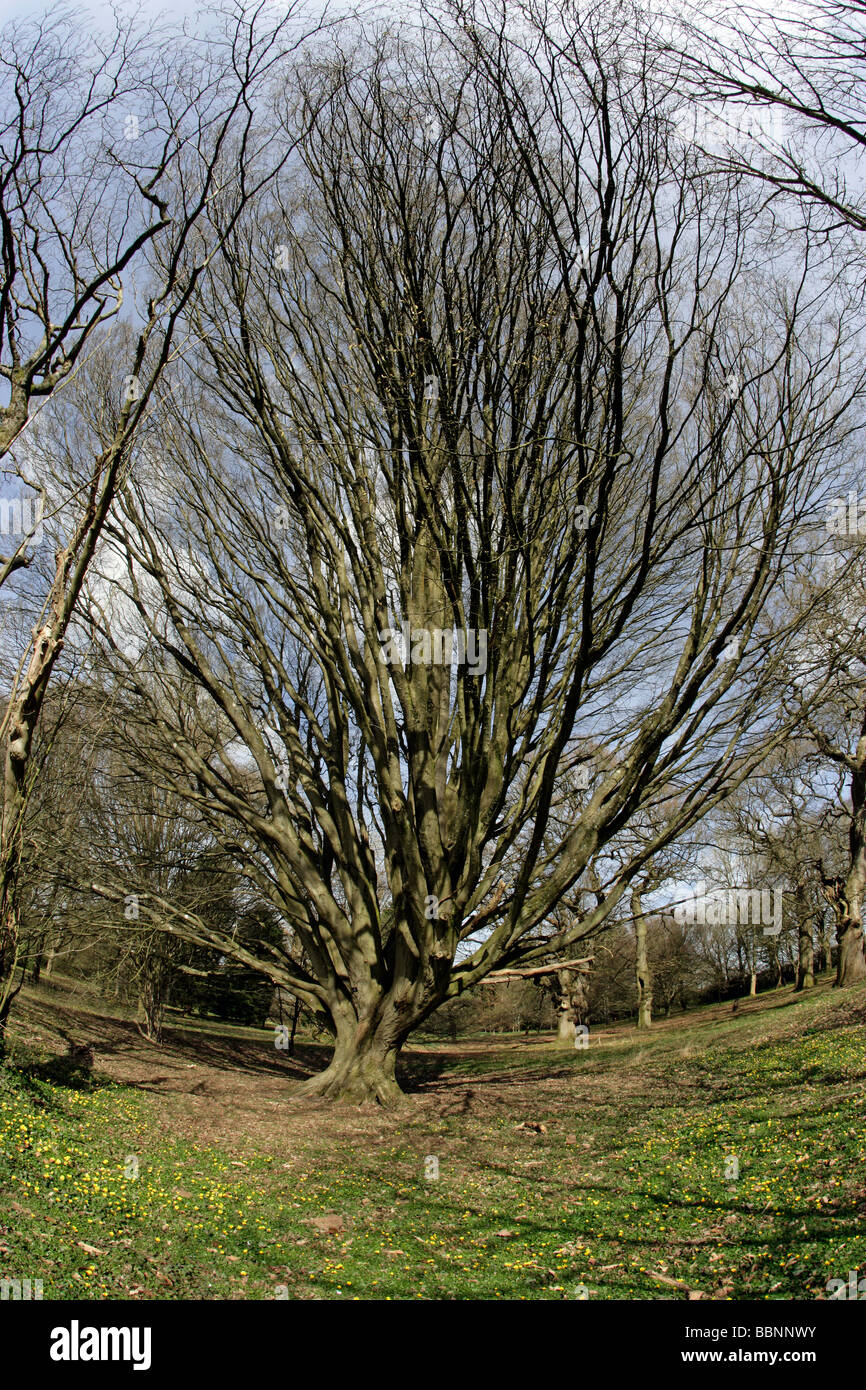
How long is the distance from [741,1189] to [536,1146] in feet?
8.61

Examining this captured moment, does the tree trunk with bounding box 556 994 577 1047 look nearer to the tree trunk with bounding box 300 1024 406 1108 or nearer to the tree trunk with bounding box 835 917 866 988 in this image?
the tree trunk with bounding box 835 917 866 988

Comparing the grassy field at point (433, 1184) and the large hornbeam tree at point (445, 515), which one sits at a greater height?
the large hornbeam tree at point (445, 515)

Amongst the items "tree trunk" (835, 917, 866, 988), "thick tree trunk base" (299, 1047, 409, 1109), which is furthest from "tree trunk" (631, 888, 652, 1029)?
"thick tree trunk base" (299, 1047, 409, 1109)

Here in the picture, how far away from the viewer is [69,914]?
33.5 feet

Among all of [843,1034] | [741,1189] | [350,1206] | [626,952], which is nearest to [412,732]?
[350,1206]

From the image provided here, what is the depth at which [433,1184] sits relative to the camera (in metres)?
6.54

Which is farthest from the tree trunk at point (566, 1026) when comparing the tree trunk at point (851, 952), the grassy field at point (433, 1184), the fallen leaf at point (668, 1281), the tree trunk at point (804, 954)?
the fallen leaf at point (668, 1281)

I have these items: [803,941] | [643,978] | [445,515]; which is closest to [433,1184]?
[445,515]

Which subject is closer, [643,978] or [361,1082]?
[361,1082]

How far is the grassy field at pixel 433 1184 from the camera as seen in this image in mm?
4266

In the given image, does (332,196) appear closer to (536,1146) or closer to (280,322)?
(280,322)

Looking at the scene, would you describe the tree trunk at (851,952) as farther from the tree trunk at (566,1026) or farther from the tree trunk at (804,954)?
the tree trunk at (566,1026)

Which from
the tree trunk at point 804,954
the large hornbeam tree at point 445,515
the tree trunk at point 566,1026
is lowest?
the tree trunk at point 566,1026

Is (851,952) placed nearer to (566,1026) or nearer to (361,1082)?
(566,1026)
